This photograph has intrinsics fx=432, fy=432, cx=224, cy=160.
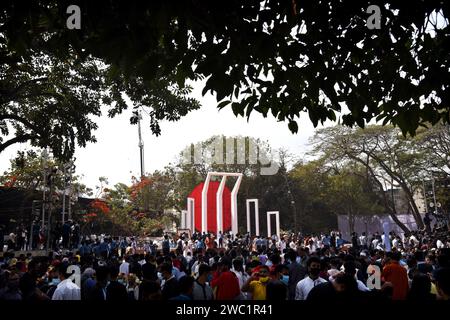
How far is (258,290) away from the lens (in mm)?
6859

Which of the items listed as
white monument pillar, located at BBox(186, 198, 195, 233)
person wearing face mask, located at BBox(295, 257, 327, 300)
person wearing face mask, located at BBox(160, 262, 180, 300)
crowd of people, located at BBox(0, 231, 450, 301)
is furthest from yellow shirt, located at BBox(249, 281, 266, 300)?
white monument pillar, located at BBox(186, 198, 195, 233)

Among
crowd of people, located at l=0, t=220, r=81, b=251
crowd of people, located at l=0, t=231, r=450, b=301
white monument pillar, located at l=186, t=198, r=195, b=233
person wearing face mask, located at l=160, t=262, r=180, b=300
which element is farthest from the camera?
white monument pillar, located at l=186, t=198, r=195, b=233

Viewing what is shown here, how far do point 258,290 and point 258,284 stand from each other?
10 cm

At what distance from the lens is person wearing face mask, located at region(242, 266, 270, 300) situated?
22.4 ft

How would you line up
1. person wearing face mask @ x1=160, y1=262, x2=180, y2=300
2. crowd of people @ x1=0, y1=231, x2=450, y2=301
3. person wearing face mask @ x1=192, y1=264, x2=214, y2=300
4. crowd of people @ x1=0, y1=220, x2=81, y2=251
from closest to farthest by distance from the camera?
crowd of people @ x1=0, y1=231, x2=450, y2=301 < person wearing face mask @ x1=160, y1=262, x2=180, y2=300 < person wearing face mask @ x1=192, y1=264, x2=214, y2=300 < crowd of people @ x1=0, y1=220, x2=81, y2=251

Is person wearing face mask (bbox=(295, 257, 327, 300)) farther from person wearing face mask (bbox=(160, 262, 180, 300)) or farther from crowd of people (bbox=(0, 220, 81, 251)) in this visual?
crowd of people (bbox=(0, 220, 81, 251))

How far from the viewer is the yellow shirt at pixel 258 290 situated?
267 inches

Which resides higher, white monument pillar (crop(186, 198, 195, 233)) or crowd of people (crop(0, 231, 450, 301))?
white monument pillar (crop(186, 198, 195, 233))

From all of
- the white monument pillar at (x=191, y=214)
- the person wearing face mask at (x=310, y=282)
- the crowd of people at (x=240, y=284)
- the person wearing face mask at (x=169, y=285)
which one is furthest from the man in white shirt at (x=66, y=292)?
the white monument pillar at (x=191, y=214)

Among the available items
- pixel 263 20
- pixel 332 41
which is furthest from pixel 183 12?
pixel 332 41

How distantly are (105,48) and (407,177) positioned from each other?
36.2 m

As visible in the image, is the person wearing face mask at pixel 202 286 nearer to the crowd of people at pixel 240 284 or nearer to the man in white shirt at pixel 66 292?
the crowd of people at pixel 240 284
